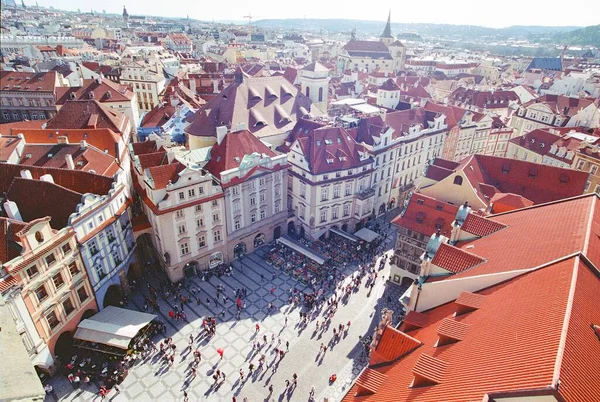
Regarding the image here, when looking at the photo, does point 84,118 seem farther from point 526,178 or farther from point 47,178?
point 526,178

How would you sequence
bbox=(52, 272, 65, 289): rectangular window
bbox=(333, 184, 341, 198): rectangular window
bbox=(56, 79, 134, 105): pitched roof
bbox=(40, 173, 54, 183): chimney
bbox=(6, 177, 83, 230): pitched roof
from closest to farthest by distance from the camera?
bbox=(52, 272, 65, 289): rectangular window, bbox=(6, 177, 83, 230): pitched roof, bbox=(40, 173, 54, 183): chimney, bbox=(333, 184, 341, 198): rectangular window, bbox=(56, 79, 134, 105): pitched roof

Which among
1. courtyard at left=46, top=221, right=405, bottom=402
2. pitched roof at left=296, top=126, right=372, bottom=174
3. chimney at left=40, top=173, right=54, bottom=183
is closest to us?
courtyard at left=46, top=221, right=405, bottom=402

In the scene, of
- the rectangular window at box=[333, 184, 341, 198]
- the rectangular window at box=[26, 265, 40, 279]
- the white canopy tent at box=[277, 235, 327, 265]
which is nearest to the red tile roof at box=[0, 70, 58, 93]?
the white canopy tent at box=[277, 235, 327, 265]

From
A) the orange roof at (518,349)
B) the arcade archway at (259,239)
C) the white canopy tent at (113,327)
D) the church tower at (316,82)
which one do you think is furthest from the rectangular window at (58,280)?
the church tower at (316,82)

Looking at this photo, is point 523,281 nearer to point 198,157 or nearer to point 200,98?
point 198,157

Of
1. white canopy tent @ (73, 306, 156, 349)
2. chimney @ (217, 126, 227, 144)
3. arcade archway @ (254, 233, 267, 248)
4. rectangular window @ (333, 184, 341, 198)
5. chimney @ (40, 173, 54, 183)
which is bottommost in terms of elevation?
arcade archway @ (254, 233, 267, 248)

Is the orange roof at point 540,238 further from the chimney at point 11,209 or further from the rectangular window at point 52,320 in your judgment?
the chimney at point 11,209

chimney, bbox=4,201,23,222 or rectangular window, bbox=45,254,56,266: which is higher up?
chimney, bbox=4,201,23,222

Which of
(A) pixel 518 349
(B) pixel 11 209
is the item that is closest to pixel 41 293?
(B) pixel 11 209

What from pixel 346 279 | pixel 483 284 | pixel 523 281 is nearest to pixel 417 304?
pixel 483 284

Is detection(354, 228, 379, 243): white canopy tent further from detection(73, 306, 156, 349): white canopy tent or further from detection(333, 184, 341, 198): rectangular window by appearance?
detection(73, 306, 156, 349): white canopy tent
